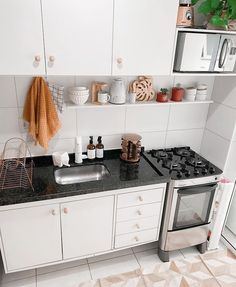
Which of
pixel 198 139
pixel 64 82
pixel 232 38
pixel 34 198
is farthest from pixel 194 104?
pixel 34 198

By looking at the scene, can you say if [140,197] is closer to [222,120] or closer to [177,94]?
[177,94]

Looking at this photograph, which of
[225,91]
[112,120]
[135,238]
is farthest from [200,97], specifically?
[135,238]

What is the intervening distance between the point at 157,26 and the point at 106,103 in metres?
0.64

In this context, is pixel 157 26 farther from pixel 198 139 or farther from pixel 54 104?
pixel 198 139


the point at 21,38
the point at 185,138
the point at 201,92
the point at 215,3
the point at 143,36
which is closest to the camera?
the point at 21,38

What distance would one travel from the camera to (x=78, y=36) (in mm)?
1453

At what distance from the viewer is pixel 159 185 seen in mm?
1877

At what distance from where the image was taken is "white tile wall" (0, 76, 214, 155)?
181cm

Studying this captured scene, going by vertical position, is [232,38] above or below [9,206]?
above

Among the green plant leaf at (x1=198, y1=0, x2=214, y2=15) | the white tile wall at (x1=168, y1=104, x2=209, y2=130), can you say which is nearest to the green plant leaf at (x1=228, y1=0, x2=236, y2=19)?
the green plant leaf at (x1=198, y1=0, x2=214, y2=15)

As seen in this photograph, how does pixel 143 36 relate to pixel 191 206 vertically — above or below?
above

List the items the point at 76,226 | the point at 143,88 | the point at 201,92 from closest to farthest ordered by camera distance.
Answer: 1. the point at 76,226
2. the point at 143,88
3. the point at 201,92

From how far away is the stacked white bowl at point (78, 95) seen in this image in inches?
69.3

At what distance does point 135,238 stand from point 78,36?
1.55 metres
